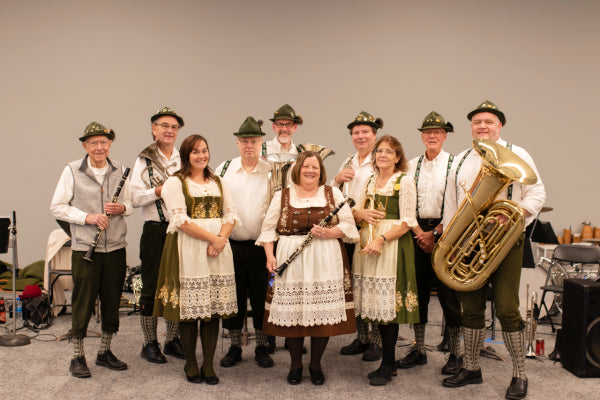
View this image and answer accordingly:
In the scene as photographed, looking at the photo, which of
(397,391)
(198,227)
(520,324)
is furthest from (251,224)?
(520,324)

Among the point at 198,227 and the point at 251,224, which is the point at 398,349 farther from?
the point at 198,227

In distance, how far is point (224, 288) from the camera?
3172 millimetres

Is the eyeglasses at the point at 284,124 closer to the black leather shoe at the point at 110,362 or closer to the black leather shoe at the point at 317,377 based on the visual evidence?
the black leather shoe at the point at 317,377

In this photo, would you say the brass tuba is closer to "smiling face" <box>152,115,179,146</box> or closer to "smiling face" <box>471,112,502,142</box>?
"smiling face" <box>471,112,502,142</box>

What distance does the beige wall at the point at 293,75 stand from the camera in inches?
270

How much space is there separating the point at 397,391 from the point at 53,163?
593cm

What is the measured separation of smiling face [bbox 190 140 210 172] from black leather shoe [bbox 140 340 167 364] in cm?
155

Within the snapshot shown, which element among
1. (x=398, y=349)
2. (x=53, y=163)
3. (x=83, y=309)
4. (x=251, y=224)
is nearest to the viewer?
(x=83, y=309)

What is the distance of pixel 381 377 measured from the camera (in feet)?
10.7

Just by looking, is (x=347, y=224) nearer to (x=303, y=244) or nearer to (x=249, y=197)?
(x=303, y=244)

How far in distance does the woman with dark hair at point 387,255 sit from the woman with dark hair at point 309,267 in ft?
0.42

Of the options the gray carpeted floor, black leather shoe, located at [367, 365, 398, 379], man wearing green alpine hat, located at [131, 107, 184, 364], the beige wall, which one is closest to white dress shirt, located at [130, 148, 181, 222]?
man wearing green alpine hat, located at [131, 107, 184, 364]

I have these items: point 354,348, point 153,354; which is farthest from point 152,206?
point 354,348

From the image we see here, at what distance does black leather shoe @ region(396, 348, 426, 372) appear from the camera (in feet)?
12.0
